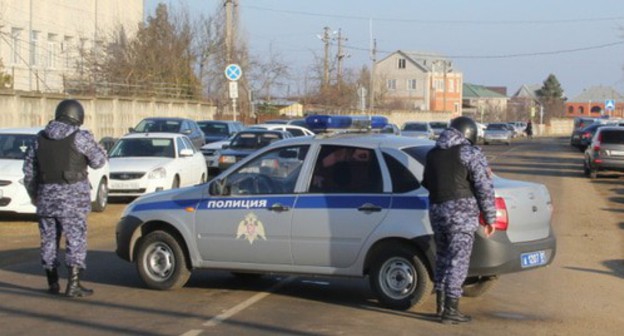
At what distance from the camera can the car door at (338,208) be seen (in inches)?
A: 374

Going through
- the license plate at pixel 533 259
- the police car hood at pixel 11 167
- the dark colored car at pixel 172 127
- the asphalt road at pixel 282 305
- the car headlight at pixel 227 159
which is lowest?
the asphalt road at pixel 282 305

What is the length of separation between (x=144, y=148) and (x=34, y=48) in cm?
2799

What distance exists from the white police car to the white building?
31084 mm

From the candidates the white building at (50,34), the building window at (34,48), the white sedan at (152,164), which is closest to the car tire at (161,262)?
the white sedan at (152,164)

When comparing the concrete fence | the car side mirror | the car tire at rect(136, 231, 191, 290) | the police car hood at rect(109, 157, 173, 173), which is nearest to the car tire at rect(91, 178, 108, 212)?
the police car hood at rect(109, 157, 173, 173)

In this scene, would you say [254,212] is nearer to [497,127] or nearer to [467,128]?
[467,128]

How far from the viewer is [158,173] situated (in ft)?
66.9

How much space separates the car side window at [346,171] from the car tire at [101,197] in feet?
31.8

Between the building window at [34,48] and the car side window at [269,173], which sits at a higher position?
the building window at [34,48]

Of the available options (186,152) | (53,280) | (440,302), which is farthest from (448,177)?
(186,152)

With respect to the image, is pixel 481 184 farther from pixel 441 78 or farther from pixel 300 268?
pixel 441 78

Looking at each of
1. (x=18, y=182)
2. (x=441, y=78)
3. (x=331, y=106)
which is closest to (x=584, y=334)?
(x=18, y=182)

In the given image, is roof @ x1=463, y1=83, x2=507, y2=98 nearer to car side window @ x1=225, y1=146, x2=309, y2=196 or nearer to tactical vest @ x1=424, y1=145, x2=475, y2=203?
car side window @ x1=225, y1=146, x2=309, y2=196

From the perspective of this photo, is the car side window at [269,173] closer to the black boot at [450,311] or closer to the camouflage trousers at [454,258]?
the camouflage trousers at [454,258]
